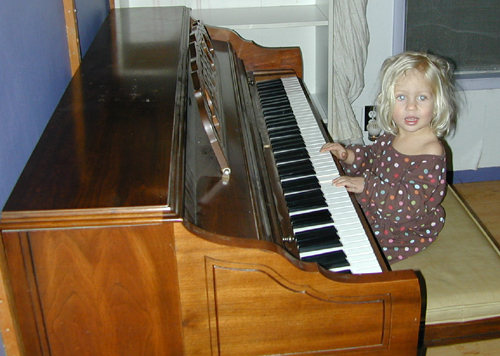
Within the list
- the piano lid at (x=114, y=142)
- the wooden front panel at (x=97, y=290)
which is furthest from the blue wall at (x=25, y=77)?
the wooden front panel at (x=97, y=290)

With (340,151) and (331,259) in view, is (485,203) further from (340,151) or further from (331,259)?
(331,259)

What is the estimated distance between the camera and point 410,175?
1.70 meters

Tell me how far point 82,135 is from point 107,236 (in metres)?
0.36

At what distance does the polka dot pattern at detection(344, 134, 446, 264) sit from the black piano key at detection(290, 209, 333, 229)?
0.21 m

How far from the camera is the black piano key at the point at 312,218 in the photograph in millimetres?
1518

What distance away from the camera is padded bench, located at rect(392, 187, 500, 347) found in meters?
1.55

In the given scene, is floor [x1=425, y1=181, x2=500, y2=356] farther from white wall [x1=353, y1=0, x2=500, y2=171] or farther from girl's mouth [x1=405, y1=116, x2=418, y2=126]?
girl's mouth [x1=405, y1=116, x2=418, y2=126]

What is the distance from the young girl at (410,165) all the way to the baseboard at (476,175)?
5.66 ft

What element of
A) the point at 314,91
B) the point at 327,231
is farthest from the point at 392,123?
the point at 314,91

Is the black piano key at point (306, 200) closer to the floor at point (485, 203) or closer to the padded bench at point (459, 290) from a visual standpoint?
the padded bench at point (459, 290)

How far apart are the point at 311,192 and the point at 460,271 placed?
1.61ft

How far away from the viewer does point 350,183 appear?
1.69m

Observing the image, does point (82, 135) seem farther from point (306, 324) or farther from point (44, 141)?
point (306, 324)

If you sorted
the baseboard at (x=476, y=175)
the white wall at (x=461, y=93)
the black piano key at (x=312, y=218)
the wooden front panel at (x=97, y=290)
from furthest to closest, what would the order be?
the baseboard at (x=476, y=175)
the white wall at (x=461, y=93)
the black piano key at (x=312, y=218)
the wooden front panel at (x=97, y=290)
